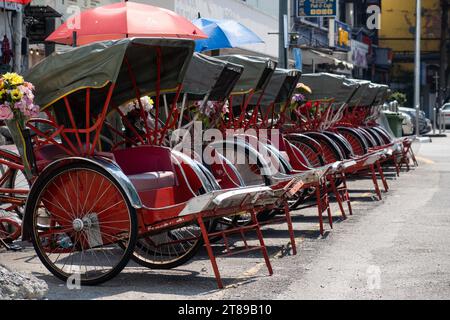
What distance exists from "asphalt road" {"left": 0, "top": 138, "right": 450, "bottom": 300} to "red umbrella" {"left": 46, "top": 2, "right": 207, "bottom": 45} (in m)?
3.22

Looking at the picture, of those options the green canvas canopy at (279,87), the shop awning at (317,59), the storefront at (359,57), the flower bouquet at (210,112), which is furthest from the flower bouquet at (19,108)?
the storefront at (359,57)

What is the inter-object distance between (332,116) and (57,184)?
400 inches

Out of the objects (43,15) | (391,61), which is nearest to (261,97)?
(43,15)

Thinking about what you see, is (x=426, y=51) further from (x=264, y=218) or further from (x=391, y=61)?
(x=264, y=218)

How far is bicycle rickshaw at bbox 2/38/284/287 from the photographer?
7.80 m

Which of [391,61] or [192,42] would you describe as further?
[391,61]

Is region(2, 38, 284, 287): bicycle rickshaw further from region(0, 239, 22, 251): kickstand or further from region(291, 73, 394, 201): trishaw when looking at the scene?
region(291, 73, 394, 201): trishaw

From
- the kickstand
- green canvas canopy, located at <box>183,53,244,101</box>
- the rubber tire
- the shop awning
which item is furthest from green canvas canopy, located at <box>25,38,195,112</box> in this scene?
the shop awning

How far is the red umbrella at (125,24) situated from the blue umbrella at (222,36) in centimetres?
302

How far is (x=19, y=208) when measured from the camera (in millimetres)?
9852

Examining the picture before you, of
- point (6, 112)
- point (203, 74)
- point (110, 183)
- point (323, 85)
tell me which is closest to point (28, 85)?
point (6, 112)

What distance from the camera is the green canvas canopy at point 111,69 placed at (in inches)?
311

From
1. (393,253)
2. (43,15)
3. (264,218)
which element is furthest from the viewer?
(43,15)
